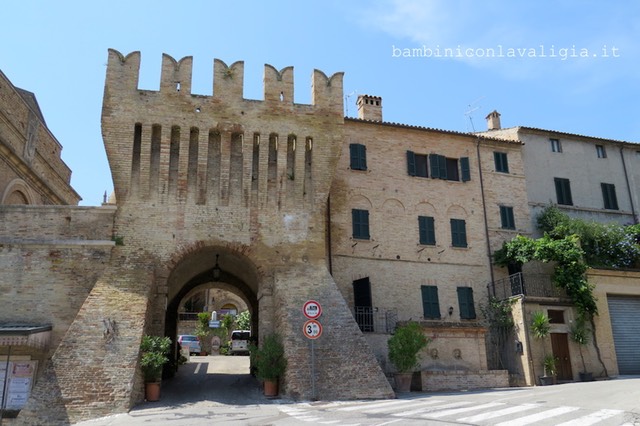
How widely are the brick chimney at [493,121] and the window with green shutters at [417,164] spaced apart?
6.72m

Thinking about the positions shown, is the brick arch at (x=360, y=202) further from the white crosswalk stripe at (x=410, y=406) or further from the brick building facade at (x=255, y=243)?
the white crosswalk stripe at (x=410, y=406)

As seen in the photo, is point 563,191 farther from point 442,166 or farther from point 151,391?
point 151,391

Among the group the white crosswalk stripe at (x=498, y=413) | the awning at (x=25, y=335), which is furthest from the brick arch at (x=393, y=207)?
the awning at (x=25, y=335)

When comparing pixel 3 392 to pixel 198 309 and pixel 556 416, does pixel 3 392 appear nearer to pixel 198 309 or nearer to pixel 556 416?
pixel 556 416

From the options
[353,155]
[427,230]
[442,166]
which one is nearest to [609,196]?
[442,166]

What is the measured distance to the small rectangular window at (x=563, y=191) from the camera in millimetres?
26250

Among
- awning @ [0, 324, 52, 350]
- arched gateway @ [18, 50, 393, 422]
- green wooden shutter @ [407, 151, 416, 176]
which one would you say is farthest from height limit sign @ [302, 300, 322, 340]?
green wooden shutter @ [407, 151, 416, 176]

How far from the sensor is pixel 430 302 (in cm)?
2245

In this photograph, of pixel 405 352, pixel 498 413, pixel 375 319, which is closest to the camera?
pixel 498 413

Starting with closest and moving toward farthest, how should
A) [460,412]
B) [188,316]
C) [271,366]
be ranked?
[460,412]
[271,366]
[188,316]

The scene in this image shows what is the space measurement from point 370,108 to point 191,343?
17982mm

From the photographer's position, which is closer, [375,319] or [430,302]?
[375,319]

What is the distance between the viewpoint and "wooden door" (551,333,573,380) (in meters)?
21.7

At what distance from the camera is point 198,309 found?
45.9m
